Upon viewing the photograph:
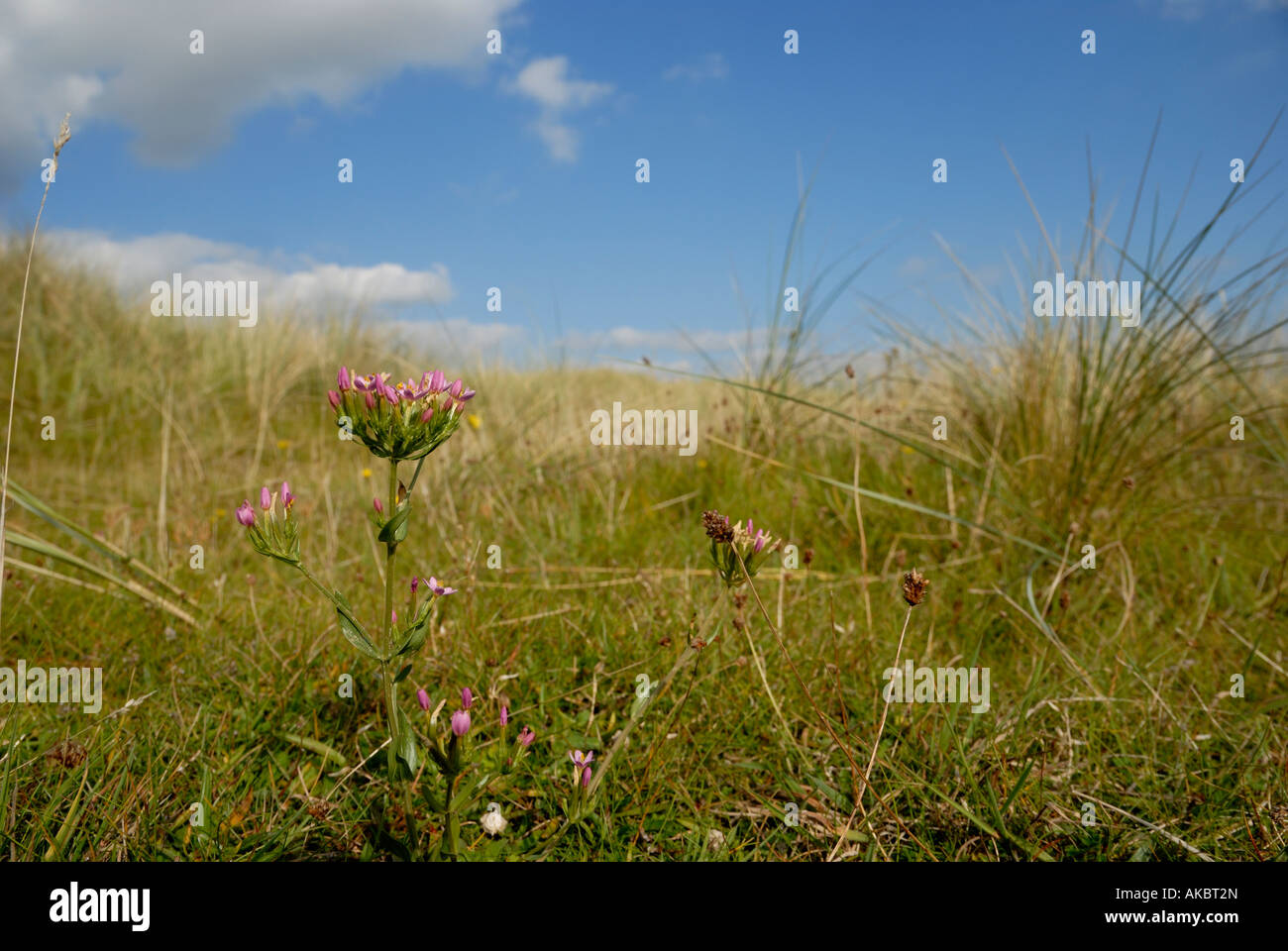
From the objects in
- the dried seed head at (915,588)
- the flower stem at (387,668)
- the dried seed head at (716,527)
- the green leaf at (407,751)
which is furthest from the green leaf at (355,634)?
the dried seed head at (915,588)

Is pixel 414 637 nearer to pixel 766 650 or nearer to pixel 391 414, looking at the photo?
pixel 391 414

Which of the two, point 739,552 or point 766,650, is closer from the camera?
point 739,552

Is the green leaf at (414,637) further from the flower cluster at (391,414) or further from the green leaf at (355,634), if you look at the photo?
the flower cluster at (391,414)

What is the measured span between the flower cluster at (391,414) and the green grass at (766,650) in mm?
595

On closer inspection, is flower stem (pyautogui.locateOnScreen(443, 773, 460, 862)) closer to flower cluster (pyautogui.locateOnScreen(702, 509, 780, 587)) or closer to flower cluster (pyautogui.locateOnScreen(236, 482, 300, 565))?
flower cluster (pyautogui.locateOnScreen(236, 482, 300, 565))

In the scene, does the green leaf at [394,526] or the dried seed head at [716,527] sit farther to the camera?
the dried seed head at [716,527]

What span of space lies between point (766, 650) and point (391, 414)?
1.25 m

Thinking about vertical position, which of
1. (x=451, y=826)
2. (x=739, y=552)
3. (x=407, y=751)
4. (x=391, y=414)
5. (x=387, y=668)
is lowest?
(x=451, y=826)

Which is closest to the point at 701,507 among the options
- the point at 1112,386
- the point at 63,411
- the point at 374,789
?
the point at 1112,386

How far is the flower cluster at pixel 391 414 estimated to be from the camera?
3.82ft

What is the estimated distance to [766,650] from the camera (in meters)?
2.04

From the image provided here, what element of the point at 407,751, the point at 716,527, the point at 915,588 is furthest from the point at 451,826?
the point at 915,588

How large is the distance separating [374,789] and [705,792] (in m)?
0.68

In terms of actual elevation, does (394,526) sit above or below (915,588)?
above
